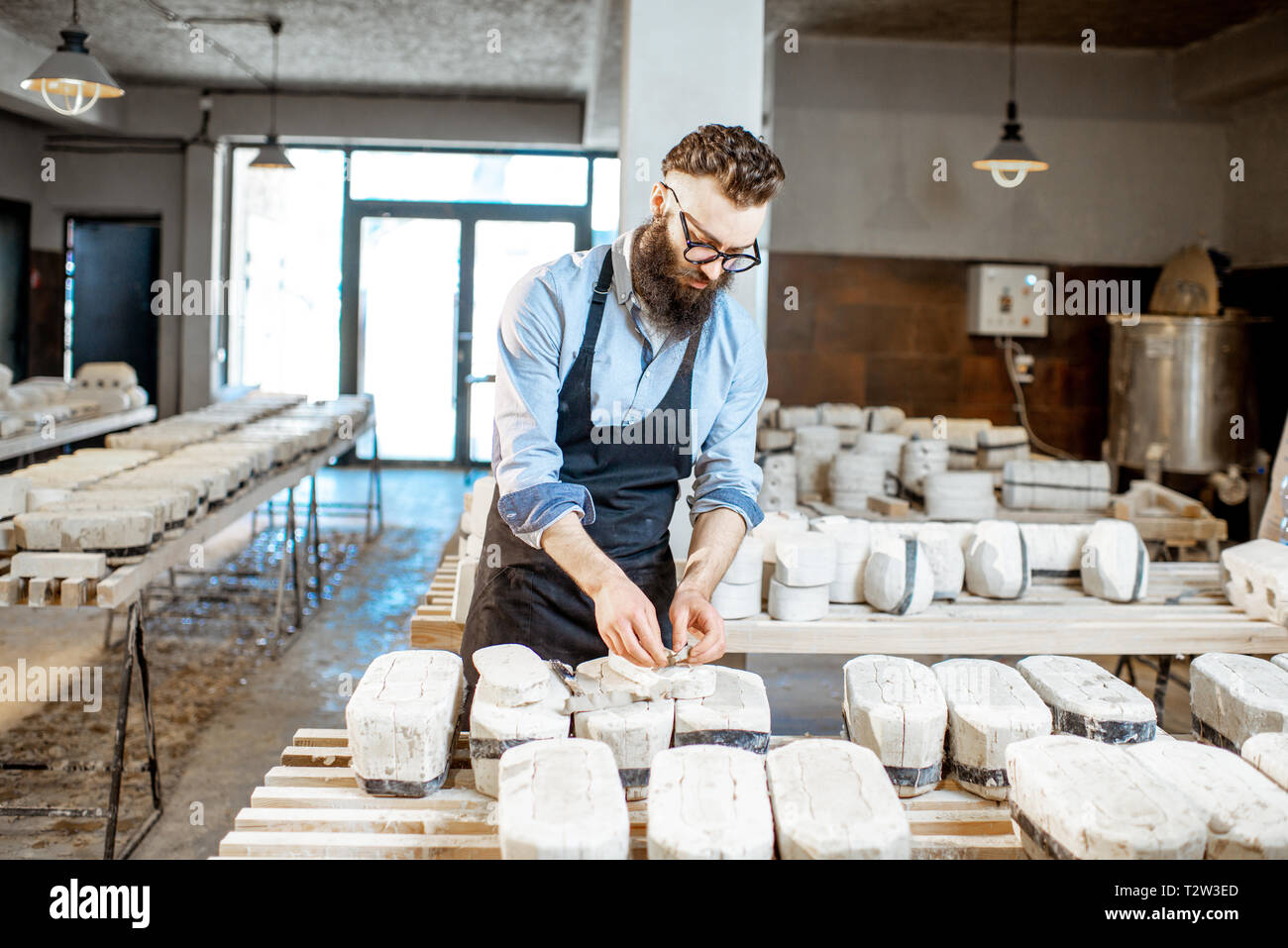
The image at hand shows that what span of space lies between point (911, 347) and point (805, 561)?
6402 millimetres

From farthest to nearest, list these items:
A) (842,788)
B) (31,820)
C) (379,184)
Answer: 1. (379,184)
2. (31,820)
3. (842,788)

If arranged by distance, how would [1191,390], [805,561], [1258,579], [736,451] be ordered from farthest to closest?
[1191,390] < [1258,579] < [805,561] < [736,451]

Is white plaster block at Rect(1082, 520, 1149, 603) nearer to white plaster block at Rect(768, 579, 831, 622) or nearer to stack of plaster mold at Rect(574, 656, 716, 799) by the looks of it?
white plaster block at Rect(768, 579, 831, 622)

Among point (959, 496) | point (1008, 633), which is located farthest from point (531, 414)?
point (959, 496)

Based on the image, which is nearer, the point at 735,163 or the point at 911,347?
the point at 735,163

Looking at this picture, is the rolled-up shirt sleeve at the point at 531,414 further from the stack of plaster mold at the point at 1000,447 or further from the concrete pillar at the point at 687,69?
the stack of plaster mold at the point at 1000,447

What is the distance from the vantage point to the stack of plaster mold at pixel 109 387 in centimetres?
853

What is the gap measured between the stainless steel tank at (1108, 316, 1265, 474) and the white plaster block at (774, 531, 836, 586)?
18.5 ft

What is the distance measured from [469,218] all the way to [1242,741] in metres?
10.9

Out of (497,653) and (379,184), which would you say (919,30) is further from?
(497,653)

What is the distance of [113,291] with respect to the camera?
12.0 m

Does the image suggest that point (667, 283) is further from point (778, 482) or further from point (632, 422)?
point (778, 482)
